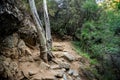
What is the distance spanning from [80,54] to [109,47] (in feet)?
7.89

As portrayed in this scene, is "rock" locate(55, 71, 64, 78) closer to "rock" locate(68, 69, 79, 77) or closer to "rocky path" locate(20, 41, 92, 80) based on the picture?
"rocky path" locate(20, 41, 92, 80)

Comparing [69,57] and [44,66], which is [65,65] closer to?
[69,57]

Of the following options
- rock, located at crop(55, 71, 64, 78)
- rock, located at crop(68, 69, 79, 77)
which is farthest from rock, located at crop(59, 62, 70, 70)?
rock, located at crop(55, 71, 64, 78)

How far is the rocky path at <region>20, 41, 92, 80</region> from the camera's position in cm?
730

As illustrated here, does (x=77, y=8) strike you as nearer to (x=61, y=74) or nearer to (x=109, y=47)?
(x=109, y=47)

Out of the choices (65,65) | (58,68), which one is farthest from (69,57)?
(58,68)

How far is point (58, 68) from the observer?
27.8ft

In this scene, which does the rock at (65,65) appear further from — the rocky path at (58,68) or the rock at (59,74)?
the rock at (59,74)

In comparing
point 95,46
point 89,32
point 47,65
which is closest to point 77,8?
point 89,32

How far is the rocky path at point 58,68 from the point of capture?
287 inches

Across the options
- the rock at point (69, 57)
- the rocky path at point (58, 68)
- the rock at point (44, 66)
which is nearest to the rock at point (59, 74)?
the rocky path at point (58, 68)

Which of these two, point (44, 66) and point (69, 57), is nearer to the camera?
point (44, 66)

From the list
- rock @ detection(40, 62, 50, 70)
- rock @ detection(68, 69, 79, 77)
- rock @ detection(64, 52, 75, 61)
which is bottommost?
rock @ detection(68, 69, 79, 77)

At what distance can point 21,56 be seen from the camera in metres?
7.82
